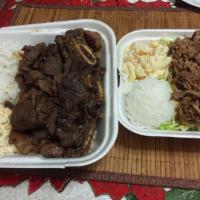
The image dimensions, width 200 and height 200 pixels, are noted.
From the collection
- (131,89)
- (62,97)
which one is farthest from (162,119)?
(62,97)

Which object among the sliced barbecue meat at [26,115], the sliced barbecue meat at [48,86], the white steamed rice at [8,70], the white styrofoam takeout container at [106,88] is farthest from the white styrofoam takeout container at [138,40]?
the white steamed rice at [8,70]

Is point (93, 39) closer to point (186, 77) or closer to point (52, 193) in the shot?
point (186, 77)

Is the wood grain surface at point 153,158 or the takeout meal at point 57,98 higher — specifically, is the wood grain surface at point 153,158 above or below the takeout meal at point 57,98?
below

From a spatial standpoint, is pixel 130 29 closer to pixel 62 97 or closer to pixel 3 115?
pixel 62 97

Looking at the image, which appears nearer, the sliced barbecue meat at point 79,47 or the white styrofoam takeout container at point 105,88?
the white styrofoam takeout container at point 105,88

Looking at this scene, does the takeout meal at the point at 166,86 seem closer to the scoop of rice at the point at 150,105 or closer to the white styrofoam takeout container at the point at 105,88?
the scoop of rice at the point at 150,105

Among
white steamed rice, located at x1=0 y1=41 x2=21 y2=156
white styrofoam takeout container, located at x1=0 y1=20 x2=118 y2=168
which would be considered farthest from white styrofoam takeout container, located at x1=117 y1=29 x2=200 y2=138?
white steamed rice, located at x1=0 y1=41 x2=21 y2=156

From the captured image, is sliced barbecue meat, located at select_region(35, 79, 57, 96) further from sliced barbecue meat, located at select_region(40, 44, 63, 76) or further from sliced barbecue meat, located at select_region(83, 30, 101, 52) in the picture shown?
sliced barbecue meat, located at select_region(83, 30, 101, 52)
